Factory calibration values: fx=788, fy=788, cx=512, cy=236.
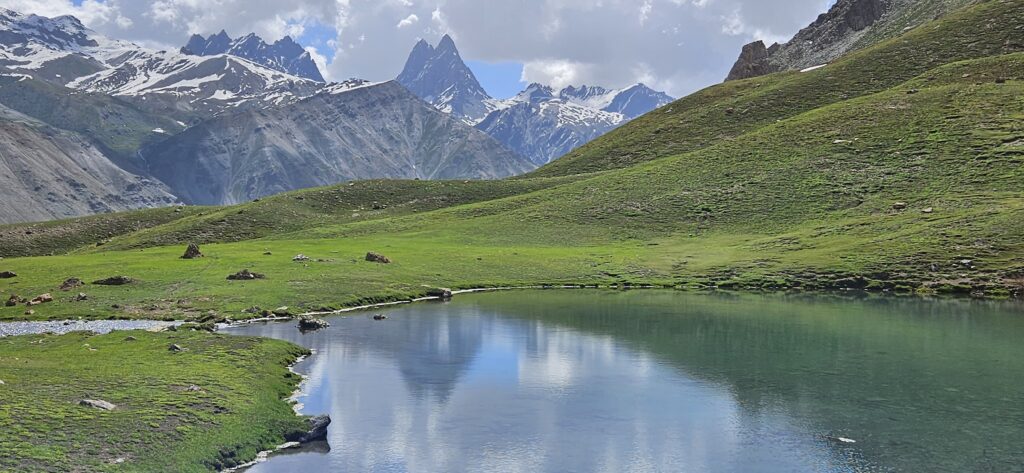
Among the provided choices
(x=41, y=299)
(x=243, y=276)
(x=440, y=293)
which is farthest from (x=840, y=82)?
(x=41, y=299)

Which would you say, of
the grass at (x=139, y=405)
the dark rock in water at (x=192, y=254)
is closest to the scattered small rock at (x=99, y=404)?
the grass at (x=139, y=405)

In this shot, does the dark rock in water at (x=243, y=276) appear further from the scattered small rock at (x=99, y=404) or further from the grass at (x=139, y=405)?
the scattered small rock at (x=99, y=404)

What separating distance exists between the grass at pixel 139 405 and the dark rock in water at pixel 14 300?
2367 centimetres

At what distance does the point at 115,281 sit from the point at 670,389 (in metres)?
60.4

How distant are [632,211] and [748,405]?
92.7 metres

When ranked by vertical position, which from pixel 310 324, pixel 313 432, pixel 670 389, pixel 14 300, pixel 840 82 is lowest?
pixel 313 432

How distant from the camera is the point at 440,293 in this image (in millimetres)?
85000

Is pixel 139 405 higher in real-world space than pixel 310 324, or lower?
lower

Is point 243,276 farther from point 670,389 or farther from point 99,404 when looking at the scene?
point 670,389

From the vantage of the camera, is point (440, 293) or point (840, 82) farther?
point (840, 82)

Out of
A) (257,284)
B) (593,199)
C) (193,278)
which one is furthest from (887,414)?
(593,199)

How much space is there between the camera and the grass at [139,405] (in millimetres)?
27766

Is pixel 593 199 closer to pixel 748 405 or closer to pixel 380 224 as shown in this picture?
pixel 380 224

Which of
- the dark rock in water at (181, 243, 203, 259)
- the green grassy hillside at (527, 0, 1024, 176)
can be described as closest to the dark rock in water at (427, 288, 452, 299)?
the dark rock in water at (181, 243, 203, 259)
